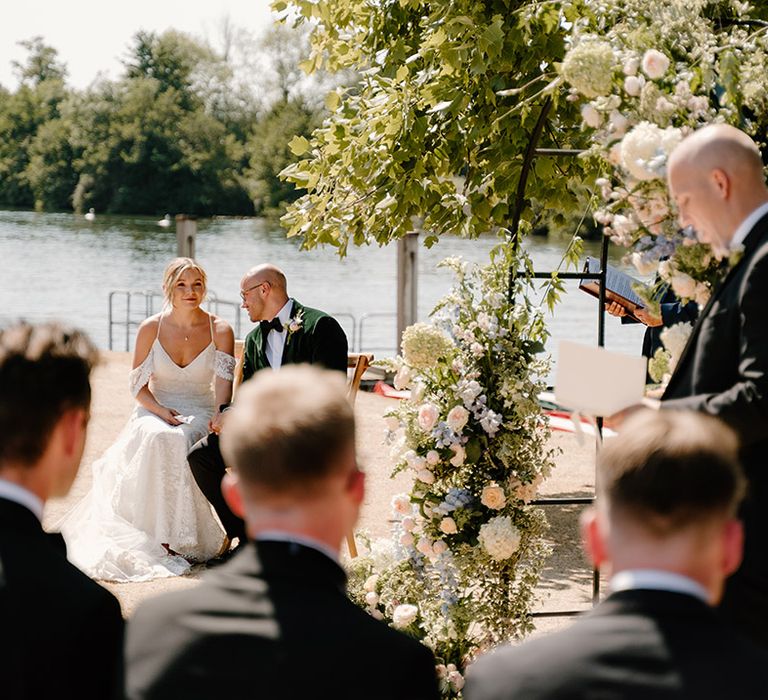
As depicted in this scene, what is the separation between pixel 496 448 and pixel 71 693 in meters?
3.07

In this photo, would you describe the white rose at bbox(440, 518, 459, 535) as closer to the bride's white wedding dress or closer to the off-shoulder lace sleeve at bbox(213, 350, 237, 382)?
the bride's white wedding dress

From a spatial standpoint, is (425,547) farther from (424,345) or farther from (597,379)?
(597,379)

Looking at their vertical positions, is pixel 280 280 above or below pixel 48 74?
below

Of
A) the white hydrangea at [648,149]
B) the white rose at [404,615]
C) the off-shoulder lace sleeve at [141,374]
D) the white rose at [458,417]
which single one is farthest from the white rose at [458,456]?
the off-shoulder lace sleeve at [141,374]

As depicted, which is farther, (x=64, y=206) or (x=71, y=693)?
(x=64, y=206)

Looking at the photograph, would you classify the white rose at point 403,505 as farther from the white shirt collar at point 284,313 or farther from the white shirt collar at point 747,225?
the white shirt collar at point 747,225

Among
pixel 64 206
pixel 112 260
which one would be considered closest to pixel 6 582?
pixel 112 260

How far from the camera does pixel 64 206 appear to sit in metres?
70.1

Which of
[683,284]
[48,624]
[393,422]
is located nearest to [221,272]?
[393,422]

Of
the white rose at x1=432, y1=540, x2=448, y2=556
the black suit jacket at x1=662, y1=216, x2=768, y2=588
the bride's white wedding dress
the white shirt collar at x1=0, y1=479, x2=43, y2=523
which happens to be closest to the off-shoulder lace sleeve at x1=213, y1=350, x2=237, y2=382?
the bride's white wedding dress

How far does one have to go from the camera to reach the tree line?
5891 centimetres

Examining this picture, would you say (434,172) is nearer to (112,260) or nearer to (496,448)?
(496,448)

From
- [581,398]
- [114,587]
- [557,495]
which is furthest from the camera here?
[557,495]

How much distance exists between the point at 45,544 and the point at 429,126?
5970 millimetres
